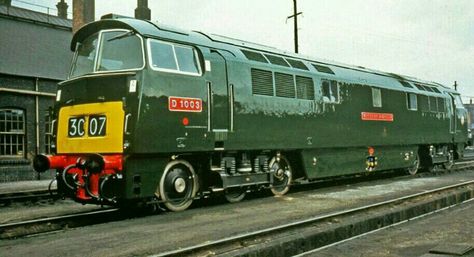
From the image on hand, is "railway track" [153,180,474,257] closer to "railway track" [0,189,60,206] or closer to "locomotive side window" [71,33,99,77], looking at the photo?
"locomotive side window" [71,33,99,77]

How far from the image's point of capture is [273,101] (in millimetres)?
11164

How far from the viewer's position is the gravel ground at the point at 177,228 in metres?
6.14

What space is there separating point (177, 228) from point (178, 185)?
1781mm

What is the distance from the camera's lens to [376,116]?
15.1m

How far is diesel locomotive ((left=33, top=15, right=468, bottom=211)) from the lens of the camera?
834 cm

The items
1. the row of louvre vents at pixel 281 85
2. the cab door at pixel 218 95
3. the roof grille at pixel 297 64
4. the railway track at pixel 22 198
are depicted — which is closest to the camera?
the cab door at pixel 218 95

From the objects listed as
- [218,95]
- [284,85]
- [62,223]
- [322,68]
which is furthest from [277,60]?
[62,223]

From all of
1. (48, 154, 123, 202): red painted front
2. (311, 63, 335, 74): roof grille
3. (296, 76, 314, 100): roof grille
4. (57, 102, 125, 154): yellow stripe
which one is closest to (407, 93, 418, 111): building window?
(311, 63, 335, 74): roof grille

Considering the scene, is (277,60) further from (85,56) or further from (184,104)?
(85,56)

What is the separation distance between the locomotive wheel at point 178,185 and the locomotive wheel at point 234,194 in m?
1.05

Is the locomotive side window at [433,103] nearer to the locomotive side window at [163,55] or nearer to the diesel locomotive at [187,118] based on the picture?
the diesel locomotive at [187,118]

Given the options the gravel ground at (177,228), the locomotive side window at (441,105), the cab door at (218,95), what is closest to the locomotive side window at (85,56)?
the cab door at (218,95)

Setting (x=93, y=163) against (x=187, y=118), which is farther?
(x=187, y=118)

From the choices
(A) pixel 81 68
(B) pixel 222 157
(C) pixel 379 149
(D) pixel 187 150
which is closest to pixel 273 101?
(B) pixel 222 157
